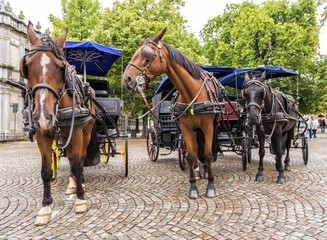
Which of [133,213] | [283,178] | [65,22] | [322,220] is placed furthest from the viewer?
[65,22]

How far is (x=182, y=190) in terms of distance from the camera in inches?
190

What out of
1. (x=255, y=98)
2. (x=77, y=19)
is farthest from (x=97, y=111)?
(x=77, y=19)

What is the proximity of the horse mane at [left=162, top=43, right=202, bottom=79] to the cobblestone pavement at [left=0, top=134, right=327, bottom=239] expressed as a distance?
6.62 ft

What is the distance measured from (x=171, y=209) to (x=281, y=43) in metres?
20.4

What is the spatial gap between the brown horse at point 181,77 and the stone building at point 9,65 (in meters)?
22.5

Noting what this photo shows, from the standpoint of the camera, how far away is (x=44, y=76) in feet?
9.83

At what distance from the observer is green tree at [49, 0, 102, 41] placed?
2295 cm

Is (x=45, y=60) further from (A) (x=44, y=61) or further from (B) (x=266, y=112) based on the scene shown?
(B) (x=266, y=112)

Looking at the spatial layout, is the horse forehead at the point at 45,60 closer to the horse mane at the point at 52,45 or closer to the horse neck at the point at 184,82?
the horse mane at the point at 52,45

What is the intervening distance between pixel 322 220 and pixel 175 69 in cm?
283

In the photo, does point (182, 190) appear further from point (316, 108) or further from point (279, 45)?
point (316, 108)

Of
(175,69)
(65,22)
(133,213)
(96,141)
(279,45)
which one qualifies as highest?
(65,22)

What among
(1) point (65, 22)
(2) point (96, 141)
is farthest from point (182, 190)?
(1) point (65, 22)

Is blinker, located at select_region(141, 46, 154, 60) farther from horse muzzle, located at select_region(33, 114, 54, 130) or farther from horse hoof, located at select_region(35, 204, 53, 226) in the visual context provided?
horse hoof, located at select_region(35, 204, 53, 226)
